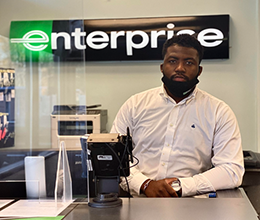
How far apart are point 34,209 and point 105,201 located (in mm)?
282

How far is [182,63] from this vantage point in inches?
87.2

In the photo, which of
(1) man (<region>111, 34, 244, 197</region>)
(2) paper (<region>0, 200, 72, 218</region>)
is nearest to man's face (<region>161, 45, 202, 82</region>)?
(1) man (<region>111, 34, 244, 197</region>)

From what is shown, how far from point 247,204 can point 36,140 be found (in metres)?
1.19

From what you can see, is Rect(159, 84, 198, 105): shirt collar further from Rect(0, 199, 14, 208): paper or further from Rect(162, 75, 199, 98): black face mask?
Rect(0, 199, 14, 208): paper

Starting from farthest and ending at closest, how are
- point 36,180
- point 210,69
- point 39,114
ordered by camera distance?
point 210,69 → point 39,114 → point 36,180

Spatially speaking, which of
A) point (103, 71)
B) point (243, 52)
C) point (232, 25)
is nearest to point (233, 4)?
point (232, 25)

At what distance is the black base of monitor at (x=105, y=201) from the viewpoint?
1304mm

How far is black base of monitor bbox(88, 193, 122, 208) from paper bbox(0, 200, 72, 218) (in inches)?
4.6

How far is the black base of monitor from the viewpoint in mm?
1304

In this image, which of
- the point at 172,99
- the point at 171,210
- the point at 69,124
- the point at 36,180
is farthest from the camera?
the point at 172,99

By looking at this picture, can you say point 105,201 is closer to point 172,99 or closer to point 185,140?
point 185,140

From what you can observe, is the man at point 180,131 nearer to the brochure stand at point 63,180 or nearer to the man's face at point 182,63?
the man's face at point 182,63

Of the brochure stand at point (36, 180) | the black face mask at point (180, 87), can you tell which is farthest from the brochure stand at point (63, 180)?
the black face mask at point (180, 87)

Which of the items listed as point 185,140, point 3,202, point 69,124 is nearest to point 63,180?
point 3,202
